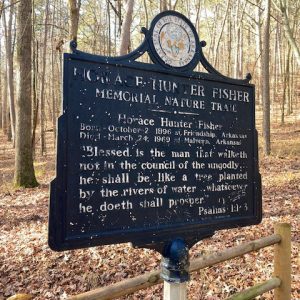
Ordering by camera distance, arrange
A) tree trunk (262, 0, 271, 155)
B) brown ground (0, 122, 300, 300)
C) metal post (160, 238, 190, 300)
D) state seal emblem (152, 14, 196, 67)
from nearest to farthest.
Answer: metal post (160, 238, 190, 300) → state seal emblem (152, 14, 196, 67) → brown ground (0, 122, 300, 300) → tree trunk (262, 0, 271, 155)

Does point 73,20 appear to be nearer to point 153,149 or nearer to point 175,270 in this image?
point 153,149

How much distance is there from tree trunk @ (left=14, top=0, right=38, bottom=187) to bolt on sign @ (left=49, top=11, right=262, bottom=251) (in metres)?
8.80

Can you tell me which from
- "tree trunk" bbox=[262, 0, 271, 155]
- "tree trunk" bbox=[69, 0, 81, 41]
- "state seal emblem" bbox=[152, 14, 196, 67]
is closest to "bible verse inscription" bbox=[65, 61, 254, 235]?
"state seal emblem" bbox=[152, 14, 196, 67]

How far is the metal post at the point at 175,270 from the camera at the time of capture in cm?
235

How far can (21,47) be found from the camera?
10.7 meters

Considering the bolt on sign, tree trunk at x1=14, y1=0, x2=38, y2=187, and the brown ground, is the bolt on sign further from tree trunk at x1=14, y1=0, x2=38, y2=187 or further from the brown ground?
tree trunk at x1=14, y1=0, x2=38, y2=187

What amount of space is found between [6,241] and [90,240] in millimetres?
4694

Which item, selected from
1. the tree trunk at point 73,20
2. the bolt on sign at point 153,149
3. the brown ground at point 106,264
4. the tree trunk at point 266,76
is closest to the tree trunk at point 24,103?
the tree trunk at point 73,20

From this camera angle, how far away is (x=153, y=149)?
248 centimetres

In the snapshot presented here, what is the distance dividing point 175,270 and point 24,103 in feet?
30.5

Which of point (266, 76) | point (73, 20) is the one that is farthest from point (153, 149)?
point (266, 76)

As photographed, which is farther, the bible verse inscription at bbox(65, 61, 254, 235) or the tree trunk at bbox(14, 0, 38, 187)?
the tree trunk at bbox(14, 0, 38, 187)

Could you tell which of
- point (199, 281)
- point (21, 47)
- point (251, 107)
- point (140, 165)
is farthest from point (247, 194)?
point (21, 47)

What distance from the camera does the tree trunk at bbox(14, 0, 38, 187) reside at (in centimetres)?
1051
